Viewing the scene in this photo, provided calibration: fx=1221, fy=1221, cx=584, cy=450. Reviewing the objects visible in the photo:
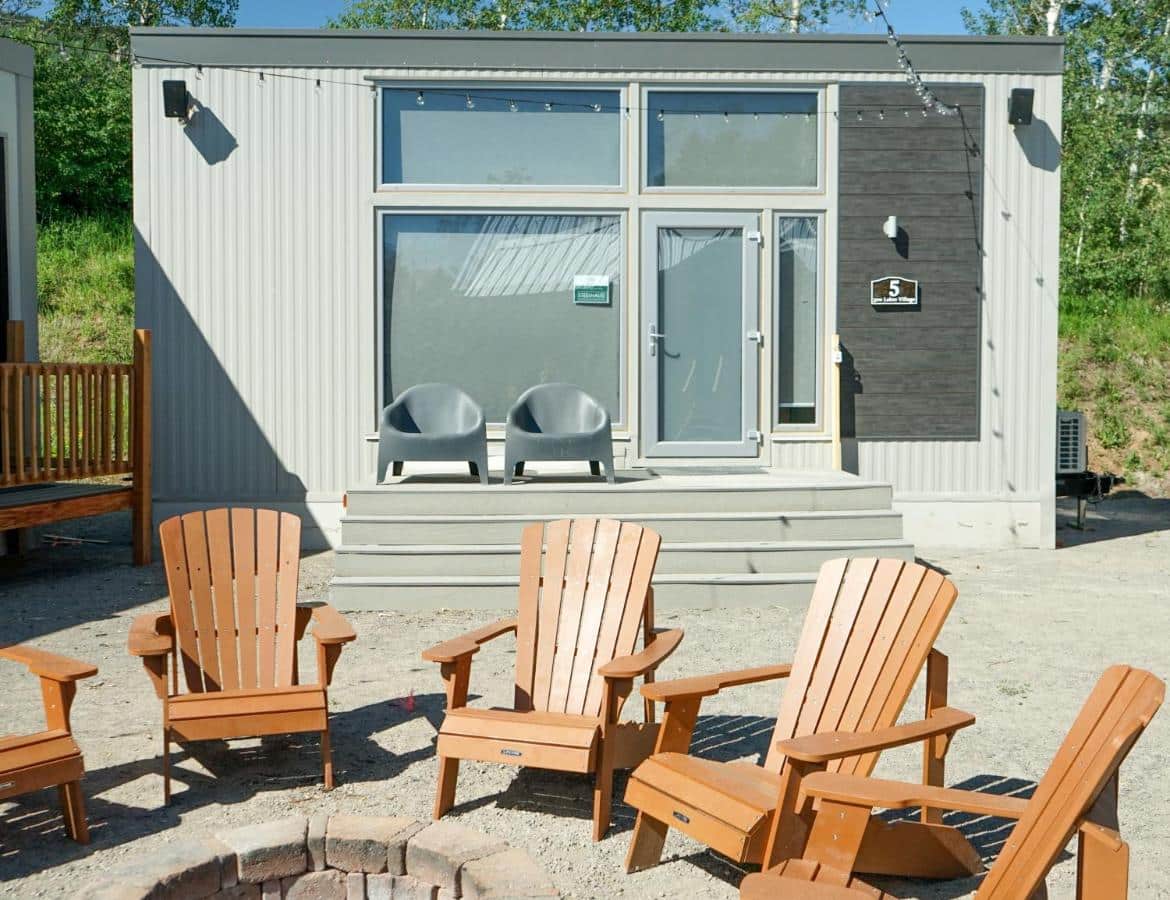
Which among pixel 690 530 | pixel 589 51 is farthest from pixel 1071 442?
pixel 589 51

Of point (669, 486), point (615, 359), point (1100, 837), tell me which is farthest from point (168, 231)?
point (1100, 837)

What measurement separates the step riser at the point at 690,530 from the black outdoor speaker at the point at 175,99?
3386 mm

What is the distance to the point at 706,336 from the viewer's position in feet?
29.3

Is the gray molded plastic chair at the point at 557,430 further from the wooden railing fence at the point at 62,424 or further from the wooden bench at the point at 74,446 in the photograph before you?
the wooden railing fence at the point at 62,424

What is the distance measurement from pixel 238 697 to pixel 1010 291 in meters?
6.87

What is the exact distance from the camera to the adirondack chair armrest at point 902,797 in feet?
8.15

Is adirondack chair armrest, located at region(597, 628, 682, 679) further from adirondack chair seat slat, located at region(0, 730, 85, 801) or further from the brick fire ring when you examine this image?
adirondack chair seat slat, located at region(0, 730, 85, 801)

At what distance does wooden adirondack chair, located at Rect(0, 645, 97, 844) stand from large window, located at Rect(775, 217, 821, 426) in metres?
6.22

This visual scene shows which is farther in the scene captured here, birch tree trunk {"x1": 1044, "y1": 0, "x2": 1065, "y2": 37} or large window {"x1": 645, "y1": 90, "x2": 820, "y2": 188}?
birch tree trunk {"x1": 1044, "y1": 0, "x2": 1065, "y2": 37}

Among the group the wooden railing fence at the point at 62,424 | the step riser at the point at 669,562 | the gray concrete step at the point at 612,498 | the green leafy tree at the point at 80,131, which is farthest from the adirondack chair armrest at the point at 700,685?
the green leafy tree at the point at 80,131

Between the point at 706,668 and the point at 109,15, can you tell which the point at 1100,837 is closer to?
the point at 706,668

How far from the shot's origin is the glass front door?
8.88m

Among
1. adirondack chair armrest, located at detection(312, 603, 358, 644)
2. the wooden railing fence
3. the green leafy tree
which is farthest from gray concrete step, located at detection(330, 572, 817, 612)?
the green leafy tree

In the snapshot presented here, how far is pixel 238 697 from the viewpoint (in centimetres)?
377
